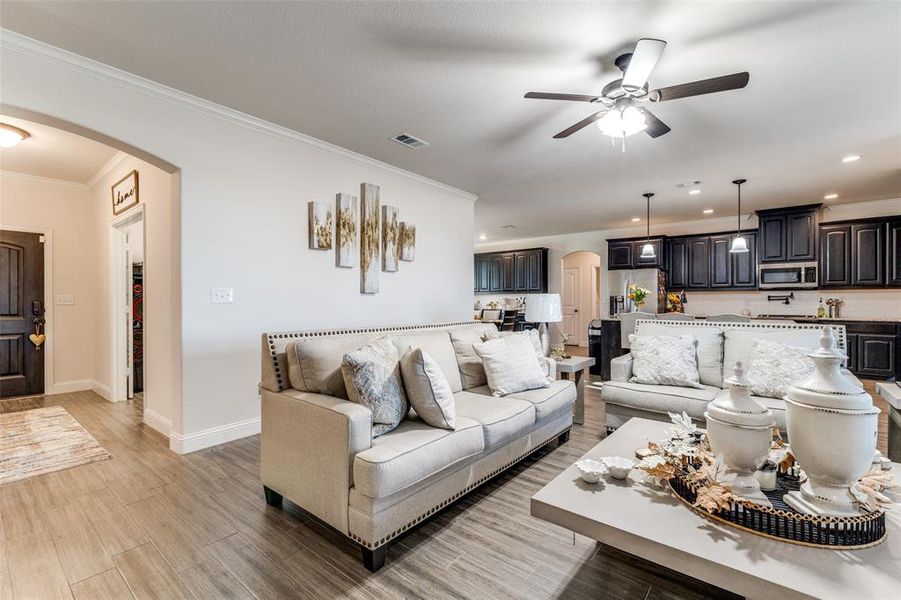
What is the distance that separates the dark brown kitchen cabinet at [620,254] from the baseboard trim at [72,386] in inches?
335

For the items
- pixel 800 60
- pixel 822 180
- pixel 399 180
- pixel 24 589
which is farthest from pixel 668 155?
pixel 24 589

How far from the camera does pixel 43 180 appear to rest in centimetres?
501

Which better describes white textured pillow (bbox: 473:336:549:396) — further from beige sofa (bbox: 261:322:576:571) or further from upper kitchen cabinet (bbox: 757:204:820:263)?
upper kitchen cabinet (bbox: 757:204:820:263)

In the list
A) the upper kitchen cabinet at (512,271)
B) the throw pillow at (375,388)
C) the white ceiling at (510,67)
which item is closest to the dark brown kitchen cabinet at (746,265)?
the white ceiling at (510,67)

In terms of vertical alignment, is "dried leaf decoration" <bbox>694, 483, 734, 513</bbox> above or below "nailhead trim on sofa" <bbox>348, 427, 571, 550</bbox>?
above

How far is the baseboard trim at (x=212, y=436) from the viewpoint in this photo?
10.1ft

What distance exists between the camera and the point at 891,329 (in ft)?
18.5

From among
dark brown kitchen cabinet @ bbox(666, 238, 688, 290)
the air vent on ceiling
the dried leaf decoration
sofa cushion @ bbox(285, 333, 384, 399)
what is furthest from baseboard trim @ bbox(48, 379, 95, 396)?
dark brown kitchen cabinet @ bbox(666, 238, 688, 290)

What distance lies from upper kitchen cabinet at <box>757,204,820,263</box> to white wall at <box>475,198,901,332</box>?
530 millimetres

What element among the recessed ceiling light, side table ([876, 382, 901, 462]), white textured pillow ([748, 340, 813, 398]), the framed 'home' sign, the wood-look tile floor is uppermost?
the recessed ceiling light

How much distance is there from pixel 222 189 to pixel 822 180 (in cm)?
673

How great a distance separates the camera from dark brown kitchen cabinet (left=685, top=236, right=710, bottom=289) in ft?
23.8

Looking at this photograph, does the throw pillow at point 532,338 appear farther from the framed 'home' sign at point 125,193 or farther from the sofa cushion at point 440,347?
the framed 'home' sign at point 125,193

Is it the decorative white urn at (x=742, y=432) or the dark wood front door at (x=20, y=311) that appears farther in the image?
the dark wood front door at (x=20, y=311)
